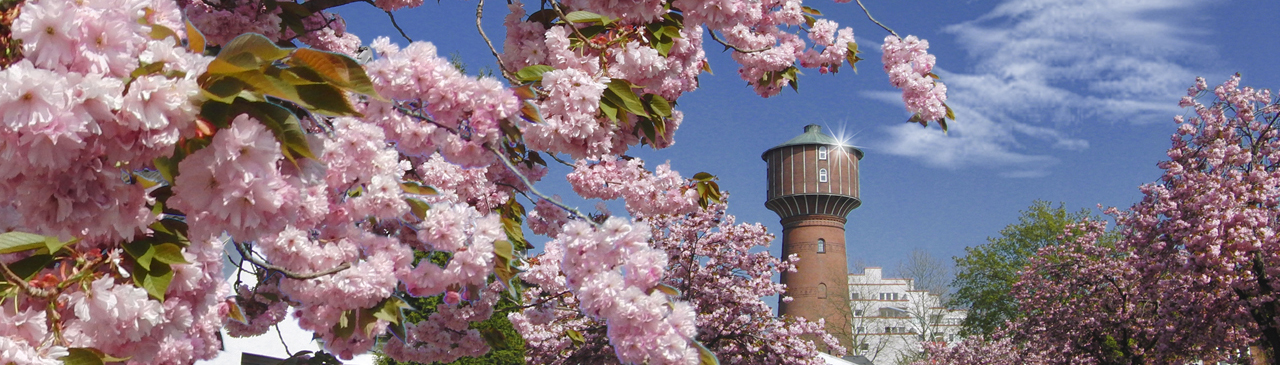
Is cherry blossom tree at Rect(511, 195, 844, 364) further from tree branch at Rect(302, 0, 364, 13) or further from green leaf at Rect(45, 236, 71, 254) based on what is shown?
green leaf at Rect(45, 236, 71, 254)

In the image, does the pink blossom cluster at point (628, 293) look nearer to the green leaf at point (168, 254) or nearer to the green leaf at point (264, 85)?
the green leaf at point (168, 254)

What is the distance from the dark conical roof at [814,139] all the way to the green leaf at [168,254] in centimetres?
4235

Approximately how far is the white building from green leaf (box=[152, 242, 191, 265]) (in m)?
27.1

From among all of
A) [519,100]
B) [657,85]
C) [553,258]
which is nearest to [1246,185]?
[553,258]

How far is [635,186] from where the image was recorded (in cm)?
490

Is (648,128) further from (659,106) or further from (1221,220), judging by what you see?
(1221,220)

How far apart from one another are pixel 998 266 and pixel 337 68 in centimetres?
3997

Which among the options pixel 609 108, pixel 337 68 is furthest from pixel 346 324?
pixel 337 68

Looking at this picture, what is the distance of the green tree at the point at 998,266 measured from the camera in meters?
36.7

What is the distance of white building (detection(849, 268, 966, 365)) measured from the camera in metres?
37.4

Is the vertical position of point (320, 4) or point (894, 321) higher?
point (894, 321)

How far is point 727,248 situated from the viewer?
13000mm

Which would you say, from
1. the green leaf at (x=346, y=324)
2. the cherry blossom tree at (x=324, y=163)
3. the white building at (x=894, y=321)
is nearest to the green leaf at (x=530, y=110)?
the cherry blossom tree at (x=324, y=163)

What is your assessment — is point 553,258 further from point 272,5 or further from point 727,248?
point 727,248
